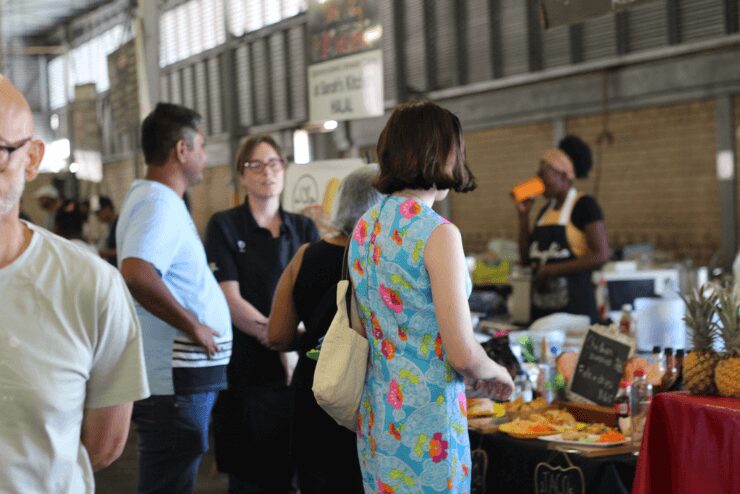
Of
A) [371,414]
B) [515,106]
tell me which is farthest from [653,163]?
[371,414]

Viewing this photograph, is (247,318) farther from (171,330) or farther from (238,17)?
(238,17)

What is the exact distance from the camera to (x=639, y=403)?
3564mm

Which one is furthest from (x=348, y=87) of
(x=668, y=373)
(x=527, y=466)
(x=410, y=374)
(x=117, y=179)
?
(x=117, y=179)

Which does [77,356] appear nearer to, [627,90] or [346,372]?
[346,372]

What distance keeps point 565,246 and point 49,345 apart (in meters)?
3.96

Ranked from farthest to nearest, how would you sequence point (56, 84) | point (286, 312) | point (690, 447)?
point (56, 84)
point (286, 312)
point (690, 447)

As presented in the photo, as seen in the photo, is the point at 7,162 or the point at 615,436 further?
the point at 615,436

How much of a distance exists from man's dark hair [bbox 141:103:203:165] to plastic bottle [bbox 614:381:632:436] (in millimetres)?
1775

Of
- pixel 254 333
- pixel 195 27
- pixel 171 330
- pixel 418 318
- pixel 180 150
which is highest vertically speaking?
pixel 195 27

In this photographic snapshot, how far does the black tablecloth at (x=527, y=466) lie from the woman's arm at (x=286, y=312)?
2.61 feet

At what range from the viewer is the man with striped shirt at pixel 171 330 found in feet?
11.6

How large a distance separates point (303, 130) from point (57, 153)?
64.6ft

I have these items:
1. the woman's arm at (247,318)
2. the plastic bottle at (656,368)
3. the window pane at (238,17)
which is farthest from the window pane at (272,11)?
the plastic bottle at (656,368)

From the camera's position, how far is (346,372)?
111 inches
